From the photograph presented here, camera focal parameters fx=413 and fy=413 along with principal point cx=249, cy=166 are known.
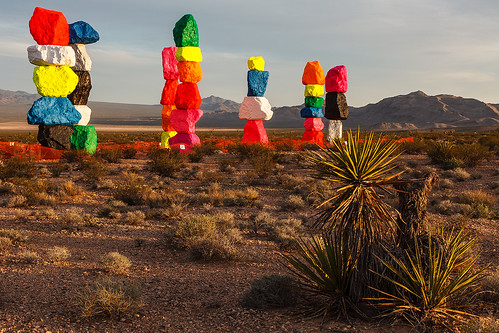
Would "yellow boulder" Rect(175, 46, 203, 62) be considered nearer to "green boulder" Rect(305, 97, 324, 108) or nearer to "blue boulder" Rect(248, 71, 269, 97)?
"blue boulder" Rect(248, 71, 269, 97)

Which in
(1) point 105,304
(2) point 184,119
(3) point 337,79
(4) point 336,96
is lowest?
(1) point 105,304

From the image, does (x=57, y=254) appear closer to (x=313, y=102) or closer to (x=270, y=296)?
(x=270, y=296)

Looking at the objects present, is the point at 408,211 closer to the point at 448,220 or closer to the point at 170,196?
the point at 448,220

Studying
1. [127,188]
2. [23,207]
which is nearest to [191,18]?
[127,188]

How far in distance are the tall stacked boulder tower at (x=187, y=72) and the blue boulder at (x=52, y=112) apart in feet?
16.9

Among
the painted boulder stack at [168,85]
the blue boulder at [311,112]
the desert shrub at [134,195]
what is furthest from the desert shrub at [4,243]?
the blue boulder at [311,112]

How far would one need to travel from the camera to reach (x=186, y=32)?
20906 mm

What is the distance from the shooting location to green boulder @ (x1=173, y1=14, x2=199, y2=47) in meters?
20.9

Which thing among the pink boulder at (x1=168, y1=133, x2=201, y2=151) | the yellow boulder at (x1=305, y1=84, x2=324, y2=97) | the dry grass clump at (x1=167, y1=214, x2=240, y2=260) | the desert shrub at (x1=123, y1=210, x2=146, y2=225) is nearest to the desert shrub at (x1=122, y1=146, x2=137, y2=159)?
the pink boulder at (x1=168, y1=133, x2=201, y2=151)

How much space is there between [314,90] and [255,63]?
5.26m

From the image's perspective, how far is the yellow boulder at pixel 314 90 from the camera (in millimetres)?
27703

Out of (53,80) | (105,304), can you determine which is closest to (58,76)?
(53,80)

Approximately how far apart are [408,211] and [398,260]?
1.95ft

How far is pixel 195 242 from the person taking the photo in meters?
7.55
